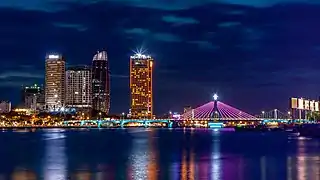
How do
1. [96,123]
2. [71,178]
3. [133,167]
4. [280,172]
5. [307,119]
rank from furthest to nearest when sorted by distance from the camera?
[96,123] < [307,119] < [133,167] < [280,172] < [71,178]

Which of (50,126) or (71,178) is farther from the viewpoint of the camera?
(50,126)

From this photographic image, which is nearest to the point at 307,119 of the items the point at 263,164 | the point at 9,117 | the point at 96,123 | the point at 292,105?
the point at 292,105

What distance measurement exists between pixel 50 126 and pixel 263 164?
16137 cm

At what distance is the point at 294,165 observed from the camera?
40812 millimetres

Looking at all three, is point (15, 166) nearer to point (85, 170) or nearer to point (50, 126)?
point (85, 170)

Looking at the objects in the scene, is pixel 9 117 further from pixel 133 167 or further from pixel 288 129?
pixel 133 167

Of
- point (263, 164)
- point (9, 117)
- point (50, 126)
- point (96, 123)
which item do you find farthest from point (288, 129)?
point (263, 164)

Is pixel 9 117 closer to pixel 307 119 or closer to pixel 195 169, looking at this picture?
pixel 307 119

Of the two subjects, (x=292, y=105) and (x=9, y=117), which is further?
(x=9, y=117)

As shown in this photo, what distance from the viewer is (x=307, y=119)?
154375 millimetres

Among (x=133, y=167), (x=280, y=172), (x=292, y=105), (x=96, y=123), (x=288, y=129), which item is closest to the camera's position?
(x=280, y=172)

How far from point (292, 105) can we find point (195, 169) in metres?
104

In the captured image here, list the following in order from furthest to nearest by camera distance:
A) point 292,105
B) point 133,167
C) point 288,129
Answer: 1. point 288,129
2. point 292,105
3. point 133,167

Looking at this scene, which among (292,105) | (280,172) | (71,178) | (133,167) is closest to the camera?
(71,178)
